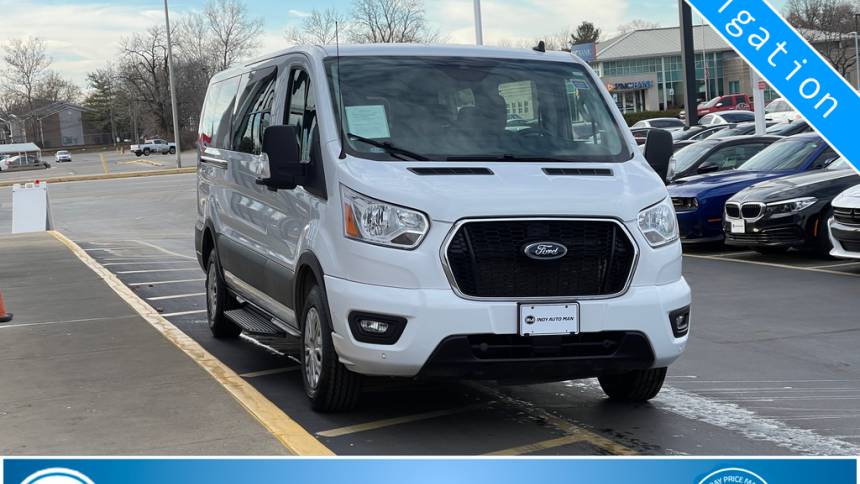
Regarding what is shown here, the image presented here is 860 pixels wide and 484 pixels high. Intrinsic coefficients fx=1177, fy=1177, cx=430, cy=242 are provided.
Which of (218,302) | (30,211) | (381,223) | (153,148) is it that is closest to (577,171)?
(381,223)

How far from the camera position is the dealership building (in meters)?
104

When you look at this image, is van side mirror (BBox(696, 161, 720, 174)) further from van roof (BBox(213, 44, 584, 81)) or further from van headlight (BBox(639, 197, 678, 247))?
van headlight (BBox(639, 197, 678, 247))

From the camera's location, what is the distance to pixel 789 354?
Result: 841 cm

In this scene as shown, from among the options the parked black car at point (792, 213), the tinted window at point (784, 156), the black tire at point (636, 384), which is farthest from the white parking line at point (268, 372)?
the tinted window at point (784, 156)

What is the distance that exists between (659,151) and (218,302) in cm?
407

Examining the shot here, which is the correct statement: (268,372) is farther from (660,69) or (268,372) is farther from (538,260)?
(660,69)

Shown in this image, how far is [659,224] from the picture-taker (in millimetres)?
6383

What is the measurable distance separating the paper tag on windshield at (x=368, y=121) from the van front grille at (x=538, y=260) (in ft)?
3.36

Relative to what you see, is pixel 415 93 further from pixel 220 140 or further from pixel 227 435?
pixel 220 140

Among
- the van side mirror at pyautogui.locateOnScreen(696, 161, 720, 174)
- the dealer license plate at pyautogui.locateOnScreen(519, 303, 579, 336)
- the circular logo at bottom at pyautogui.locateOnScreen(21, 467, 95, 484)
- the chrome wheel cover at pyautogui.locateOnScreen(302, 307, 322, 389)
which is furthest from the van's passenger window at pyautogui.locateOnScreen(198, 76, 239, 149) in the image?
the van side mirror at pyautogui.locateOnScreen(696, 161, 720, 174)

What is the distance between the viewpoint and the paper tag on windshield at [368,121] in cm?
672

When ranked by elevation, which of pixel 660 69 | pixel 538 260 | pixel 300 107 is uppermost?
pixel 660 69

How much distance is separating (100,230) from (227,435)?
22844 millimetres

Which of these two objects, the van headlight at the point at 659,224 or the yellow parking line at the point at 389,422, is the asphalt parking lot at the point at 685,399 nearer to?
the yellow parking line at the point at 389,422
